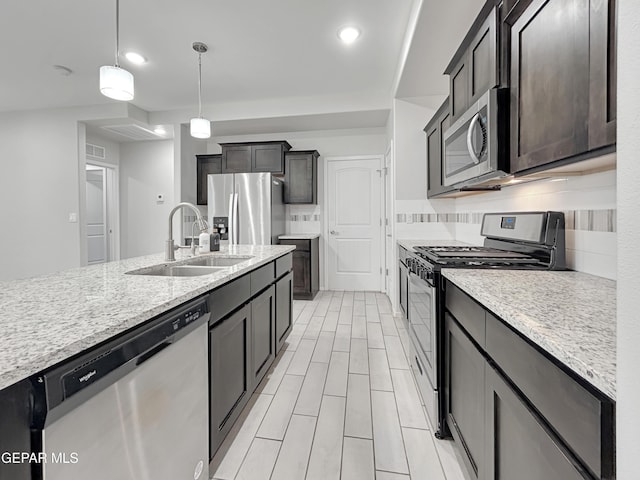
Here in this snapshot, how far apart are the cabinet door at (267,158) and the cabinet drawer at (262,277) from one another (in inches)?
105

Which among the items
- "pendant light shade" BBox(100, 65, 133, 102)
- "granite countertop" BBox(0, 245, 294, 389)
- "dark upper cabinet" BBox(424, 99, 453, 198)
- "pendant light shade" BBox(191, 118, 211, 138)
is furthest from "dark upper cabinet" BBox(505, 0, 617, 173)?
"pendant light shade" BBox(191, 118, 211, 138)


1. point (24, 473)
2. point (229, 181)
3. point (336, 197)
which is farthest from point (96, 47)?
point (24, 473)

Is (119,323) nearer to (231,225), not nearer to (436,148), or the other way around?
(436,148)

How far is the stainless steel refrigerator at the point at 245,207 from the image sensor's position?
421 cm

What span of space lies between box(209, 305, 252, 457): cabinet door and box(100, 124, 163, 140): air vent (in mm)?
4374

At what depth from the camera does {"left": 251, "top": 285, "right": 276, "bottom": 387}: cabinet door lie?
5.99ft

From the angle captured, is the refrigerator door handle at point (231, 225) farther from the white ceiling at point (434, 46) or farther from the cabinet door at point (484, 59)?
the cabinet door at point (484, 59)

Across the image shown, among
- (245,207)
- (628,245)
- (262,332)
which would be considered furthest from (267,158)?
(628,245)

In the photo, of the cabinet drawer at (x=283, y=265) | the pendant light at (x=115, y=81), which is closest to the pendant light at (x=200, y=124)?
the pendant light at (x=115, y=81)

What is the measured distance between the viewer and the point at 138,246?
5.74m

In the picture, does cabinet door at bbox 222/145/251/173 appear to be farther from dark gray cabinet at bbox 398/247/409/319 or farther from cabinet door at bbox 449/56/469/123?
cabinet door at bbox 449/56/469/123

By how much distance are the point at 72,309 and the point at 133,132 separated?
518 centimetres

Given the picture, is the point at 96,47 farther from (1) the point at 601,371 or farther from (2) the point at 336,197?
(1) the point at 601,371

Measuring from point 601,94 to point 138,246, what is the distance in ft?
21.3
